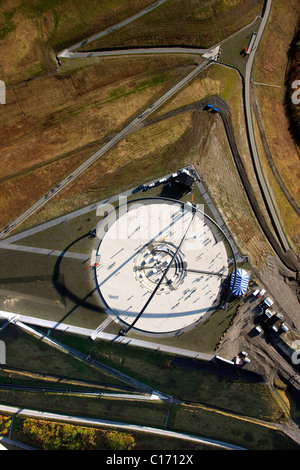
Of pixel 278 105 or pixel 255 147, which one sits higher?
pixel 278 105

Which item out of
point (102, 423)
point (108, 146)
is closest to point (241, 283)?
point (108, 146)

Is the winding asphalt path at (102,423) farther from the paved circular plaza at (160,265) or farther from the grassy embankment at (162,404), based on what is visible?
the paved circular plaza at (160,265)

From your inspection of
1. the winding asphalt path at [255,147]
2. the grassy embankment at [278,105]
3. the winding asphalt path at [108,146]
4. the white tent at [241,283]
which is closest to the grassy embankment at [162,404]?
the white tent at [241,283]

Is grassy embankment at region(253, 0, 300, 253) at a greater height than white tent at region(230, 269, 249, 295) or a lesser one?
greater

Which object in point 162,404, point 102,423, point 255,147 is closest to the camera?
point 162,404

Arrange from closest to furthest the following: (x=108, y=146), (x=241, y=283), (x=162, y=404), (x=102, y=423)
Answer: (x=241, y=283) < (x=162, y=404) < (x=102, y=423) < (x=108, y=146)

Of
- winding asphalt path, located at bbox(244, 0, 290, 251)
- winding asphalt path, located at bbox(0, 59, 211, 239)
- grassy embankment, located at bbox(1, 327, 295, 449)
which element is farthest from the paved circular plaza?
winding asphalt path, located at bbox(244, 0, 290, 251)

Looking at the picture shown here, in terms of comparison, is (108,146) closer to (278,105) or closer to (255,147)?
(255,147)

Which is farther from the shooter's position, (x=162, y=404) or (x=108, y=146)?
(x=108, y=146)

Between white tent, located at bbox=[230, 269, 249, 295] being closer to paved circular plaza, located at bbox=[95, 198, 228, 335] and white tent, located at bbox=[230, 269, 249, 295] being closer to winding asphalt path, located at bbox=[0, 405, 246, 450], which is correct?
paved circular plaza, located at bbox=[95, 198, 228, 335]
